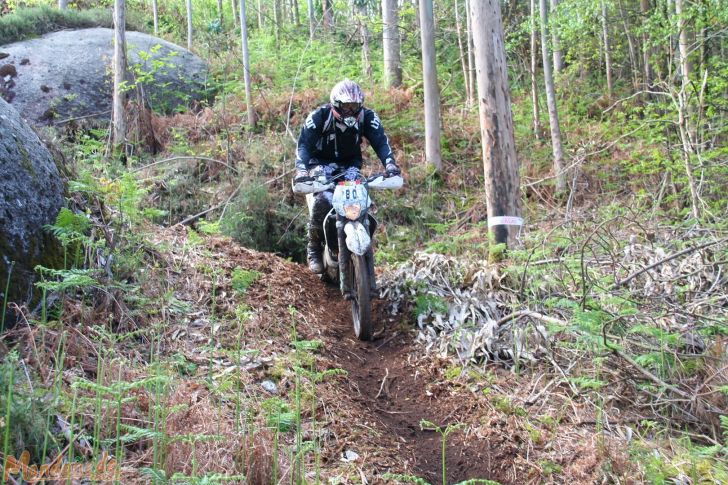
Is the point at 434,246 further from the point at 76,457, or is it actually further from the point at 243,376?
the point at 76,457

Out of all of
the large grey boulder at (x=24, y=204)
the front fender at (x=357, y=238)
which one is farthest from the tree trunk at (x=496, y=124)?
the large grey boulder at (x=24, y=204)

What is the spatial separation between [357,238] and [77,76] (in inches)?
458

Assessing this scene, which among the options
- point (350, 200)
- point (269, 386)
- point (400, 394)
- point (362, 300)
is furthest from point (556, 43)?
point (269, 386)

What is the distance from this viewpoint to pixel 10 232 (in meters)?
3.92

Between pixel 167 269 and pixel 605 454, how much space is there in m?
4.02

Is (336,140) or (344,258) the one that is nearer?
(344,258)

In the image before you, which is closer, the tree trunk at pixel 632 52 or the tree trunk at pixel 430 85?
the tree trunk at pixel 430 85

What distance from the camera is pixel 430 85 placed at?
13.1 meters

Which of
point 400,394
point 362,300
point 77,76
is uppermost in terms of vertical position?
point 77,76

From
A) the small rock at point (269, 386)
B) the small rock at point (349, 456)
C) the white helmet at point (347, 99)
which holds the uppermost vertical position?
the white helmet at point (347, 99)

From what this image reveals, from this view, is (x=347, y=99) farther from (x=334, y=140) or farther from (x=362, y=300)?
(x=362, y=300)

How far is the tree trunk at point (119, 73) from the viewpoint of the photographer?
1296 centimetres

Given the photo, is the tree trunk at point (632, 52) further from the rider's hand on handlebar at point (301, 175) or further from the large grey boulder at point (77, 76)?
the rider's hand on handlebar at point (301, 175)

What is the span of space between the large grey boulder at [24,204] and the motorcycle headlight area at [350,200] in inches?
98.3
